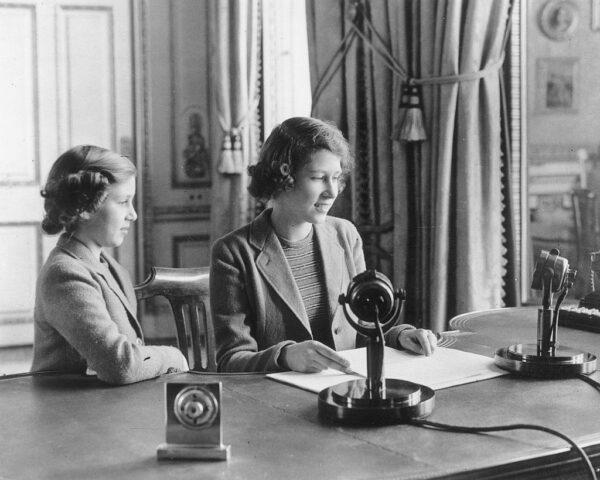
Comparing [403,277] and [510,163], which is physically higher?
[510,163]

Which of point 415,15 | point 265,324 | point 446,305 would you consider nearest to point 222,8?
point 415,15

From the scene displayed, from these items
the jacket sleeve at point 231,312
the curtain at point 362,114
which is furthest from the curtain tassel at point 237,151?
the jacket sleeve at point 231,312

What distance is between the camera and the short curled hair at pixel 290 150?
7.28ft

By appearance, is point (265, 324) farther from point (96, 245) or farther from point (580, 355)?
point (580, 355)

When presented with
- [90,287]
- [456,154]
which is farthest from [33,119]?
[90,287]

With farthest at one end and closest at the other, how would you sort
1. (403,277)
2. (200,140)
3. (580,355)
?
(200,140)
(403,277)
(580,355)

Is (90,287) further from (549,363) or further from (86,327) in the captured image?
(549,363)

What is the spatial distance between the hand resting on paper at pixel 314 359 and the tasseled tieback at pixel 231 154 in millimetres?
3172

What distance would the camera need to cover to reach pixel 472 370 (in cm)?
176

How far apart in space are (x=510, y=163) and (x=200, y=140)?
235 centimetres

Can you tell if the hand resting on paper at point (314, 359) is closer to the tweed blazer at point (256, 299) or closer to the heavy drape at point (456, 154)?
the tweed blazer at point (256, 299)

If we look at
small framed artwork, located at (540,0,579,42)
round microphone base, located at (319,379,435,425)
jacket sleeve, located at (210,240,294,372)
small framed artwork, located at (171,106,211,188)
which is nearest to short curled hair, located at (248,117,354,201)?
jacket sleeve, located at (210,240,294,372)

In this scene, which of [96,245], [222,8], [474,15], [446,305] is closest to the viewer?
[96,245]

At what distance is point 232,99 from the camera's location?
16.2 feet
